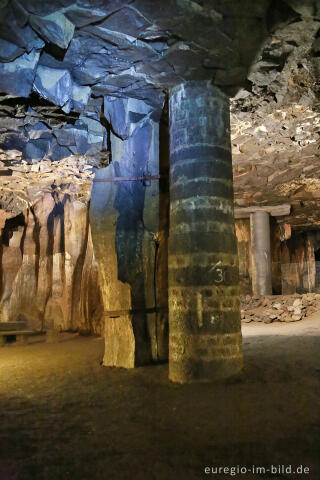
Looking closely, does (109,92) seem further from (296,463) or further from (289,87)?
(296,463)

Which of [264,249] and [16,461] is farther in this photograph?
[264,249]

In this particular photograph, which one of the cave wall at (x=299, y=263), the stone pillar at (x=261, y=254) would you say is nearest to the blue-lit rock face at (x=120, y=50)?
the stone pillar at (x=261, y=254)

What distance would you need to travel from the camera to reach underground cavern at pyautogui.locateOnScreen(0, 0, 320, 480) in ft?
8.91

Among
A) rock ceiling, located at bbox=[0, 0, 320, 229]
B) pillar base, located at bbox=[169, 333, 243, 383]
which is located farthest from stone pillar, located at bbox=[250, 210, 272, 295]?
pillar base, located at bbox=[169, 333, 243, 383]

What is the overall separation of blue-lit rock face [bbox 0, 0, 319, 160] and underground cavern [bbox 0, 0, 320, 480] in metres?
0.02

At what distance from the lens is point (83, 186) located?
29.3 ft

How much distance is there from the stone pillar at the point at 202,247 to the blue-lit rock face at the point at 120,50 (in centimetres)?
46

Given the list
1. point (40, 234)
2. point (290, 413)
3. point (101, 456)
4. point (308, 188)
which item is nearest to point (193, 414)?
point (290, 413)

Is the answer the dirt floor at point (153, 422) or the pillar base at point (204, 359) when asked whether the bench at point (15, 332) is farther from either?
the pillar base at point (204, 359)

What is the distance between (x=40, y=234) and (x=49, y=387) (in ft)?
21.1

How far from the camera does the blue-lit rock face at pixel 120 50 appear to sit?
3.84 meters

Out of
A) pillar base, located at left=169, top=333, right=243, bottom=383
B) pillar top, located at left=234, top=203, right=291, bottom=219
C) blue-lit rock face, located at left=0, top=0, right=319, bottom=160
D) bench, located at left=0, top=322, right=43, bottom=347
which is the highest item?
blue-lit rock face, located at left=0, top=0, right=319, bottom=160

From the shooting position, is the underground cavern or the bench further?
the bench

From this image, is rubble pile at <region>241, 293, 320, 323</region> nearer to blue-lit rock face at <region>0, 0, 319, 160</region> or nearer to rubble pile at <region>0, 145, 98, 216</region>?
rubble pile at <region>0, 145, 98, 216</region>
